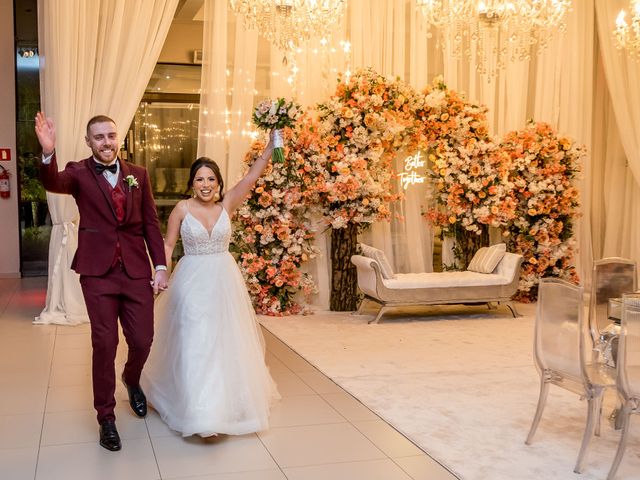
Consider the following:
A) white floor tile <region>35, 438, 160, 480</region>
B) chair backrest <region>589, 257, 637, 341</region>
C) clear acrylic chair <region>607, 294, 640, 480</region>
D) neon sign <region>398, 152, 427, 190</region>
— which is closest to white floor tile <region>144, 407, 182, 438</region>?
white floor tile <region>35, 438, 160, 480</region>

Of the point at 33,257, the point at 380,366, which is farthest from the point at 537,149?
the point at 33,257

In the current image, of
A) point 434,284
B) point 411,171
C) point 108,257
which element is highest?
point 411,171

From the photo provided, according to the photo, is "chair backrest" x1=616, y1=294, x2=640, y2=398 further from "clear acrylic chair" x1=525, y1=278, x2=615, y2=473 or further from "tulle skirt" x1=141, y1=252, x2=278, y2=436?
"tulle skirt" x1=141, y1=252, x2=278, y2=436

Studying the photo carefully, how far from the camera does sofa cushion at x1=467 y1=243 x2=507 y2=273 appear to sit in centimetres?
912

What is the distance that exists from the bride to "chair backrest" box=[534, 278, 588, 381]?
1.64 metres

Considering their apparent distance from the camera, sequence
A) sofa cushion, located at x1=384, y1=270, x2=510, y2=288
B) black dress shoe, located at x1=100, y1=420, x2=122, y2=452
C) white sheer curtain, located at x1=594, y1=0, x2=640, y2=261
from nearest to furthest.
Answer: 1. black dress shoe, located at x1=100, y1=420, x2=122, y2=452
2. sofa cushion, located at x1=384, y1=270, x2=510, y2=288
3. white sheer curtain, located at x1=594, y1=0, x2=640, y2=261

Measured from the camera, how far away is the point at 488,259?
9.18m

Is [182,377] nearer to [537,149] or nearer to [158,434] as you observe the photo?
[158,434]

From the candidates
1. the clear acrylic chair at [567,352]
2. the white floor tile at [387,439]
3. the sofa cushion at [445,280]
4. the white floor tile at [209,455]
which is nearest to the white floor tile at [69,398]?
the white floor tile at [209,455]

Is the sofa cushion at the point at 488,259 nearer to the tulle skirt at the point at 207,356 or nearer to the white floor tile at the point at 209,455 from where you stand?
the tulle skirt at the point at 207,356

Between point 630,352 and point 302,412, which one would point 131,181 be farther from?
point 630,352

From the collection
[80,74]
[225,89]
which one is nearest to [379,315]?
[225,89]

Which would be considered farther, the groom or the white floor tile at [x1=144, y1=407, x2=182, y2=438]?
the white floor tile at [x1=144, y1=407, x2=182, y2=438]

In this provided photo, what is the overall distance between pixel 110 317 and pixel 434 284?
481 centimetres
